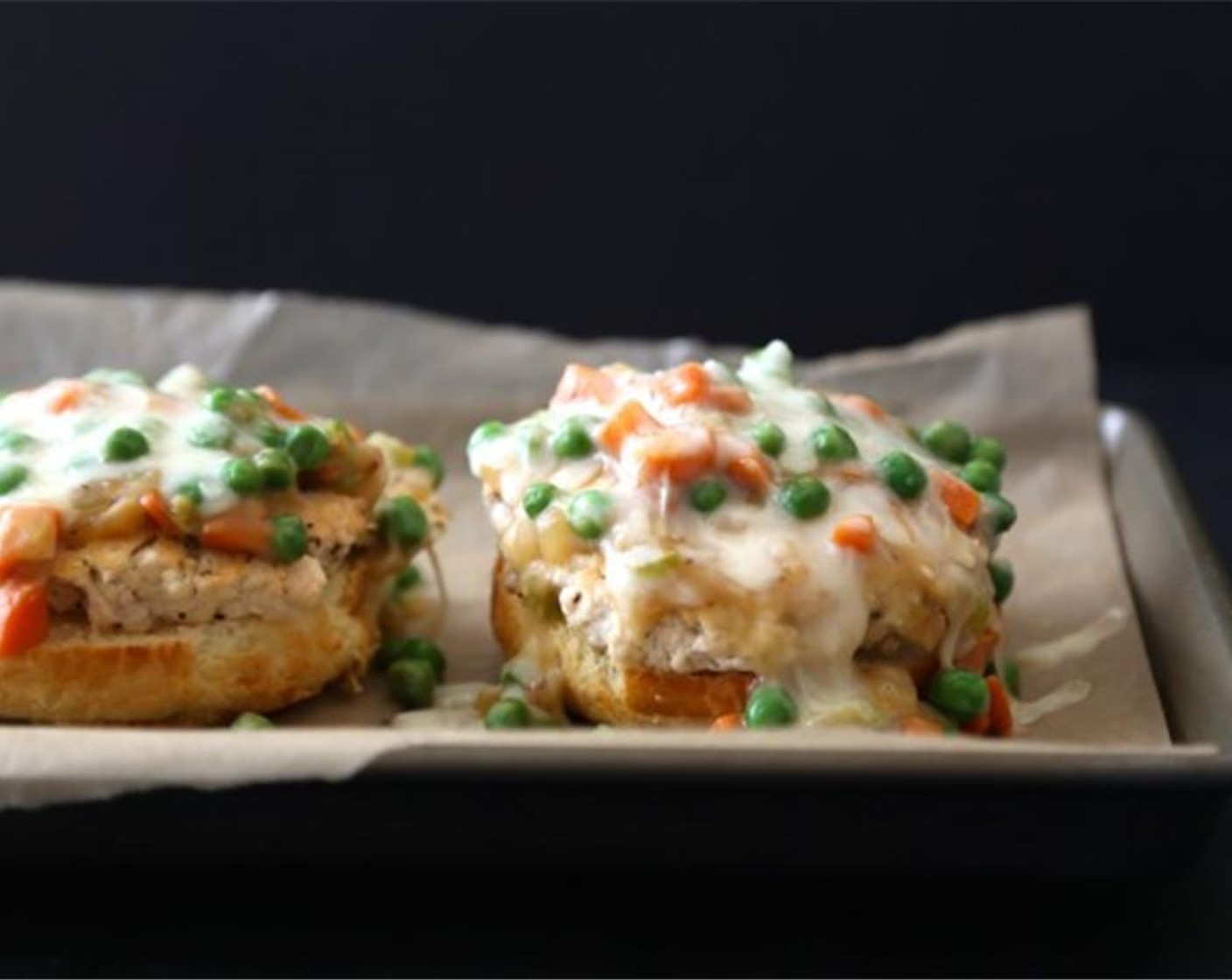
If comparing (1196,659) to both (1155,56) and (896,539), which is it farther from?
(1155,56)

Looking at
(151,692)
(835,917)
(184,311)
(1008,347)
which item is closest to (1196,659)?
(835,917)

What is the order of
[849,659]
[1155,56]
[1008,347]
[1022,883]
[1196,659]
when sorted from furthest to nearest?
[1155,56] → [1008,347] → [1196,659] → [849,659] → [1022,883]

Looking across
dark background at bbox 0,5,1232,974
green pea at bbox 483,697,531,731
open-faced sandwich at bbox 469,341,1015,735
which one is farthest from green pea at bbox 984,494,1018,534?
dark background at bbox 0,5,1232,974

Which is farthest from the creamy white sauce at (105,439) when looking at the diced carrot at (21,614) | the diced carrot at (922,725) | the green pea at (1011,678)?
the green pea at (1011,678)

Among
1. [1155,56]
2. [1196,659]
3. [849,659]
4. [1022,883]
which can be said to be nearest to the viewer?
[1022,883]

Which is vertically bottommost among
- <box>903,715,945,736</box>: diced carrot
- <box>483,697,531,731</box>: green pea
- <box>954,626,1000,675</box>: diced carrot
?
<box>483,697,531,731</box>: green pea

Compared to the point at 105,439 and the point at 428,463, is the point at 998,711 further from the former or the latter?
the point at 105,439

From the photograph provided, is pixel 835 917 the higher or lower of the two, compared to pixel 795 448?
lower

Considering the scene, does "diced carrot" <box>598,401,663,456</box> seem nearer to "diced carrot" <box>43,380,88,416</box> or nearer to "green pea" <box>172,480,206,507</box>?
"green pea" <box>172,480,206,507</box>

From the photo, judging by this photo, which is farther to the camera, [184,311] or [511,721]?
[184,311]
